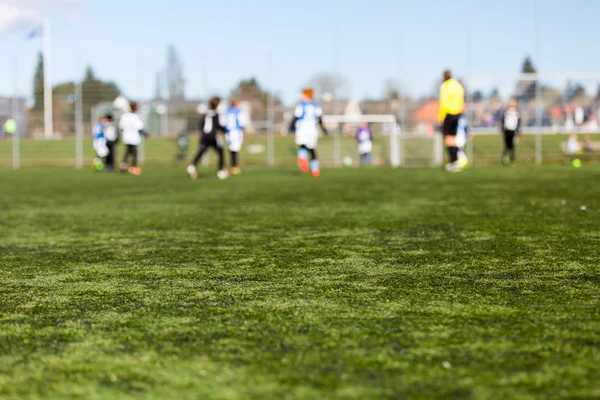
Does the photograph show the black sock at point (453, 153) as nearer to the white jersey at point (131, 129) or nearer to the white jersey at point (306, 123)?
the white jersey at point (306, 123)

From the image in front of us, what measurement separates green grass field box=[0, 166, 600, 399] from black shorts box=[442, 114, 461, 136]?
7085 millimetres

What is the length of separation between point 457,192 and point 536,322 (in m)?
7.38

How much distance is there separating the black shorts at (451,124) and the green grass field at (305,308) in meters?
7.08

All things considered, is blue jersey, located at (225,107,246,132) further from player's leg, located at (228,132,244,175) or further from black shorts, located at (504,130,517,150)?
black shorts, located at (504,130,517,150)

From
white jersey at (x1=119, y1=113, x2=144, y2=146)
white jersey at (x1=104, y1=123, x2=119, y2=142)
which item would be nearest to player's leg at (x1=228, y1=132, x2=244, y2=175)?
white jersey at (x1=119, y1=113, x2=144, y2=146)

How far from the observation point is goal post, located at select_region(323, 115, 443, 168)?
25.5 metres

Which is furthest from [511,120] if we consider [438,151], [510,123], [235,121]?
[235,121]

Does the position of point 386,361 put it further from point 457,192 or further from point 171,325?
point 457,192

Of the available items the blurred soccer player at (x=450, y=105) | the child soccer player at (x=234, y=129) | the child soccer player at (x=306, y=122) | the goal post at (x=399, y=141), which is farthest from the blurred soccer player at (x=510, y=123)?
the child soccer player at (x=234, y=129)

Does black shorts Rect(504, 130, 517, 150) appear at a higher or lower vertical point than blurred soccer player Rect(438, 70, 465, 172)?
lower

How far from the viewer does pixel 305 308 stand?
3010 mm

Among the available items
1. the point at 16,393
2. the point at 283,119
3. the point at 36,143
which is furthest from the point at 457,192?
the point at 36,143

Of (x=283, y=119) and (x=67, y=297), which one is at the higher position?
(x=283, y=119)

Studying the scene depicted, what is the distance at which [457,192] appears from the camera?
392 inches
